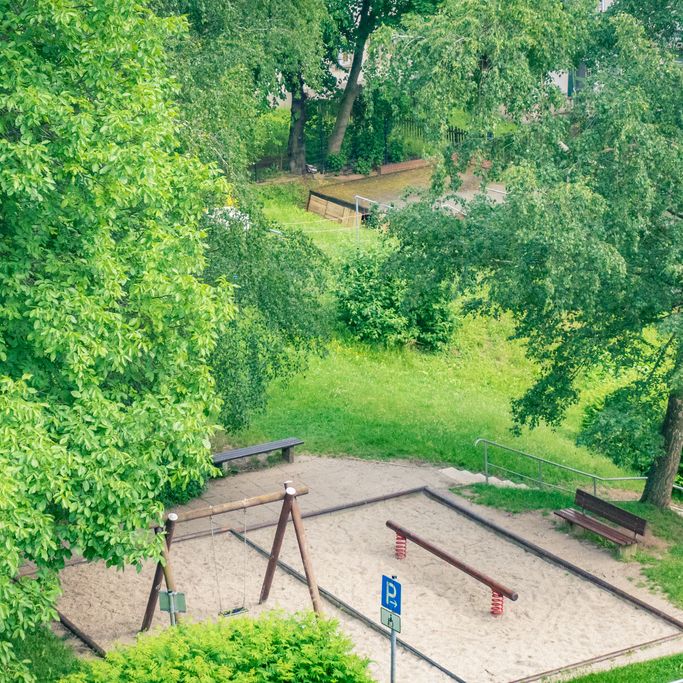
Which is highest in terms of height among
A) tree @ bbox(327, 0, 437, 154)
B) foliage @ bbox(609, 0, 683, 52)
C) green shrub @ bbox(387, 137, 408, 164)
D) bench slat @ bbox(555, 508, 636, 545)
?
tree @ bbox(327, 0, 437, 154)

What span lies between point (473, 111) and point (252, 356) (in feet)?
16.0

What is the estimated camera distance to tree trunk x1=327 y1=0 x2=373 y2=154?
36.5 meters

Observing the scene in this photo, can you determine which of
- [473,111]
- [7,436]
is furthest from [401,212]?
[7,436]

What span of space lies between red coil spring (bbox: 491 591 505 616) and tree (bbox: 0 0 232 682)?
518 cm

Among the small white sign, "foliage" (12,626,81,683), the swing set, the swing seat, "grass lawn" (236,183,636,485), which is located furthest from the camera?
"grass lawn" (236,183,636,485)

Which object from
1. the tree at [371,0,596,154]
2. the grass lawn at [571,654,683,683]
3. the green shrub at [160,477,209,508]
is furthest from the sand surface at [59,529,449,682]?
the tree at [371,0,596,154]

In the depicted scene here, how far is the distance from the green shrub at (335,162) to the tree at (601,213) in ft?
70.6

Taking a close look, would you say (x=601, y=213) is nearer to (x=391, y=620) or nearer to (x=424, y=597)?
(x=424, y=597)

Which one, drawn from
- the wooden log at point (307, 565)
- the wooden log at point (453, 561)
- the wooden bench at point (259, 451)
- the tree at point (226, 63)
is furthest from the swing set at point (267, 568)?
the tree at point (226, 63)

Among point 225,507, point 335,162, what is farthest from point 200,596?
point 335,162

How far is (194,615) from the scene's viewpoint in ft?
49.5

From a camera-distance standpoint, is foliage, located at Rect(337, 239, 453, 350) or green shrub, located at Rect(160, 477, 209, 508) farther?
foliage, located at Rect(337, 239, 453, 350)

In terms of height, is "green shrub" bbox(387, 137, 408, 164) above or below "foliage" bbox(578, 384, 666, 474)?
above

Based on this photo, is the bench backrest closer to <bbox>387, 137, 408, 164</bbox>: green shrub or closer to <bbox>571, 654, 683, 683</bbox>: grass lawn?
<bbox>571, 654, 683, 683</bbox>: grass lawn
